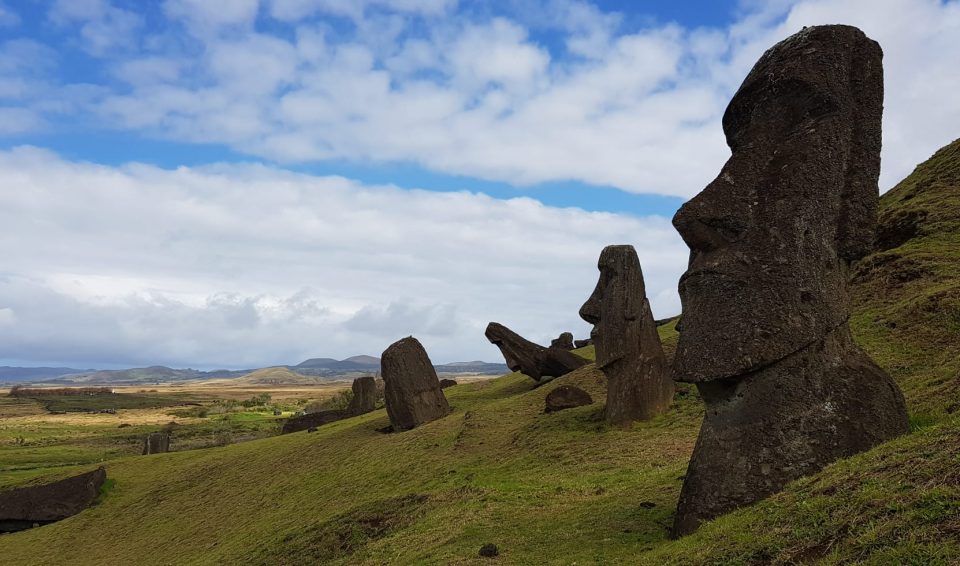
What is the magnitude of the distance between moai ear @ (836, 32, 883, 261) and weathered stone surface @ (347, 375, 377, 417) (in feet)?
117

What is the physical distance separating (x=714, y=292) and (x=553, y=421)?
14.1 meters

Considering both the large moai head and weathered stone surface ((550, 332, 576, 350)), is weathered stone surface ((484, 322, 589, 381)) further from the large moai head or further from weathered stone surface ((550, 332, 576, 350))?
the large moai head

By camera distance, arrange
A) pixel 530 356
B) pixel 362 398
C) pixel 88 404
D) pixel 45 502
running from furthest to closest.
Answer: pixel 88 404 < pixel 362 398 < pixel 530 356 < pixel 45 502

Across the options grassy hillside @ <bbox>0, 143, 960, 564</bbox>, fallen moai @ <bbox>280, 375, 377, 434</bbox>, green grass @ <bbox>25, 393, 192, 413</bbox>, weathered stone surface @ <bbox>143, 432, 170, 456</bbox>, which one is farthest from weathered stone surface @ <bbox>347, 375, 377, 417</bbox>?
green grass @ <bbox>25, 393, 192, 413</bbox>

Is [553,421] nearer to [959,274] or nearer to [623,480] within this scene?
[623,480]

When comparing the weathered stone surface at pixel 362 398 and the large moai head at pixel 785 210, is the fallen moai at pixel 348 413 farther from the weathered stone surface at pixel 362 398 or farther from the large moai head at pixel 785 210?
the large moai head at pixel 785 210

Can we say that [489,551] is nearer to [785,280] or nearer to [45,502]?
[785,280]

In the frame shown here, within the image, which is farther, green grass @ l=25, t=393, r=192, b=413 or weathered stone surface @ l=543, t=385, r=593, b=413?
green grass @ l=25, t=393, r=192, b=413

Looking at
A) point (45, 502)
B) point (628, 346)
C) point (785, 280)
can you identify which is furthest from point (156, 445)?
point (785, 280)

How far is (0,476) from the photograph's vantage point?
3834 cm

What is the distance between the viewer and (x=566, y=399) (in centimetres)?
2495

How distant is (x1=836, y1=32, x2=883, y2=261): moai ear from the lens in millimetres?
10312

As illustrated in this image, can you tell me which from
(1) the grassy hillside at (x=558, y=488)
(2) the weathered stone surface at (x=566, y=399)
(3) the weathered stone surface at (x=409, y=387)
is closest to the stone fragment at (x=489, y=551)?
(1) the grassy hillside at (x=558, y=488)

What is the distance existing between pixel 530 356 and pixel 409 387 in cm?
867
